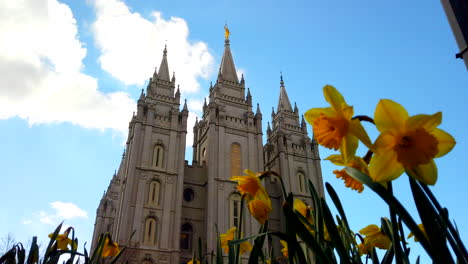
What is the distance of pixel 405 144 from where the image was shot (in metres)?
0.96

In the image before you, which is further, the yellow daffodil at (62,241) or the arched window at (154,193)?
the arched window at (154,193)

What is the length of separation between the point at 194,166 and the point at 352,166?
950 inches

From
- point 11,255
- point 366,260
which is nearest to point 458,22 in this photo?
point 366,260

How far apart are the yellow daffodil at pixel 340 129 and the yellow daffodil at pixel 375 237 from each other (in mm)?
938

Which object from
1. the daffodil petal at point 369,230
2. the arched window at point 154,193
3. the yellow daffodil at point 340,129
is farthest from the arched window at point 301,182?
the yellow daffodil at point 340,129

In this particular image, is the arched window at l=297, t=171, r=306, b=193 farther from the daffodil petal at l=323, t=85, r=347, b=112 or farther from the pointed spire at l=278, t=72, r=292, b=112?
the daffodil petal at l=323, t=85, r=347, b=112

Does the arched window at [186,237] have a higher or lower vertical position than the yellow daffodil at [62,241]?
higher

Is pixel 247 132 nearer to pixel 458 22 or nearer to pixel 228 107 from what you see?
pixel 228 107

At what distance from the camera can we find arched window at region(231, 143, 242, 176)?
24594 mm

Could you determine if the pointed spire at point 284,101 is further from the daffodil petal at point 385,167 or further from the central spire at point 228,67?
the daffodil petal at point 385,167

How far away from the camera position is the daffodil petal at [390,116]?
990mm

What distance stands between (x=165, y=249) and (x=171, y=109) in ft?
32.9

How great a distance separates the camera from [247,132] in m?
26.7

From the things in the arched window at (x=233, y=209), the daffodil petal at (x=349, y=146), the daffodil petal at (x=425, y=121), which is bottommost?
the daffodil petal at (x=349, y=146)
